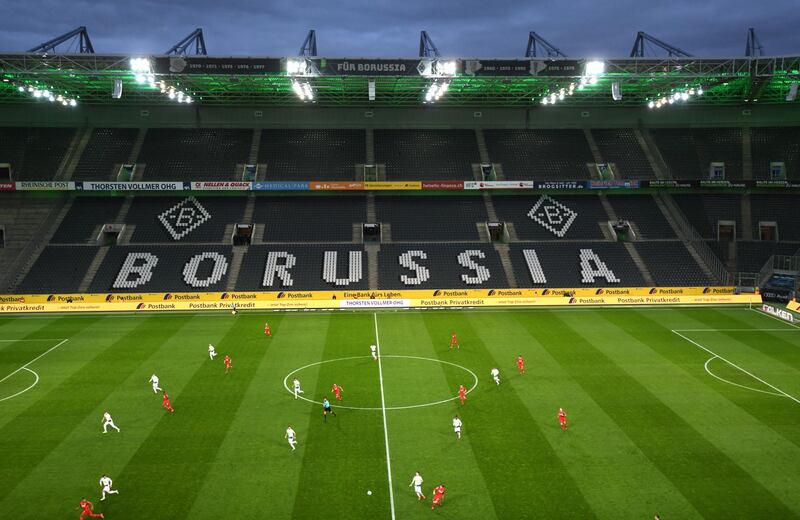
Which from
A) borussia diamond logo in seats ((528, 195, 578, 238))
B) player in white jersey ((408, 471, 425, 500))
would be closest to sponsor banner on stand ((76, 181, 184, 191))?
borussia diamond logo in seats ((528, 195, 578, 238))

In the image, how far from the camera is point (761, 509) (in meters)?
18.5

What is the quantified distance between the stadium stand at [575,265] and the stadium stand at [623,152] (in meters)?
9.30

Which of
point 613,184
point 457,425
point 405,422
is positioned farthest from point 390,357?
point 613,184

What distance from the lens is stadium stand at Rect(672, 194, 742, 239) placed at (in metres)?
58.5

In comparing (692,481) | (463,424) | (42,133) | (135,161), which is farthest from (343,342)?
(42,133)

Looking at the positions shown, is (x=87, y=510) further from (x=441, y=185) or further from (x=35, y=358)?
(x=441, y=185)

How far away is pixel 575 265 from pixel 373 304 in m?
18.3

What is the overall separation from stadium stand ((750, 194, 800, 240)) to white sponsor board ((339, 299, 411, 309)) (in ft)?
115

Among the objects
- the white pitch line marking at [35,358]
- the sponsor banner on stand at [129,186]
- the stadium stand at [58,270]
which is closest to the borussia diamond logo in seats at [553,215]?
the sponsor banner on stand at [129,186]

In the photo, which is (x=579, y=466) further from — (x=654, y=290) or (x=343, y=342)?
(x=654, y=290)

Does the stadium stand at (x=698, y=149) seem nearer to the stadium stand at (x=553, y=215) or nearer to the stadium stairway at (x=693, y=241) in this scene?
the stadium stairway at (x=693, y=241)

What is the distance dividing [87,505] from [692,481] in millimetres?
18600

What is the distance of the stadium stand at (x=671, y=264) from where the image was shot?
51906mm

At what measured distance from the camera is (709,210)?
59969mm
